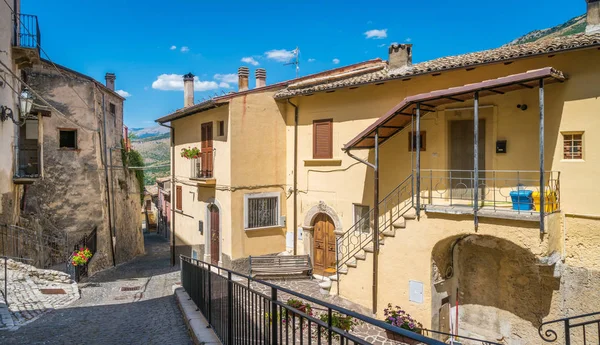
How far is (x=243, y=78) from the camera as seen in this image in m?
18.6

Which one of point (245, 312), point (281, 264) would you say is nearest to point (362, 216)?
point (281, 264)

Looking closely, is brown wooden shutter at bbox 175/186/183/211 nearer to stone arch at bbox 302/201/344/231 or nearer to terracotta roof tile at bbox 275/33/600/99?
stone arch at bbox 302/201/344/231

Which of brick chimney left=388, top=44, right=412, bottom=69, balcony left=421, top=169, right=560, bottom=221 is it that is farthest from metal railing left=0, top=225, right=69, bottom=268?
brick chimney left=388, top=44, right=412, bottom=69

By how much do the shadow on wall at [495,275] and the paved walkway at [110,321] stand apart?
6.61m

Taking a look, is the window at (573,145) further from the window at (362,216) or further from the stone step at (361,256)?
the window at (362,216)

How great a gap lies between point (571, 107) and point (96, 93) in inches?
827

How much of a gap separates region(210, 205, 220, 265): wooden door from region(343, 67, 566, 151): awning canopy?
700cm

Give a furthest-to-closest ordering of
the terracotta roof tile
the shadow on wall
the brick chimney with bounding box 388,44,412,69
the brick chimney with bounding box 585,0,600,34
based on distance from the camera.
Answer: the brick chimney with bounding box 388,44,412,69 < the shadow on wall < the brick chimney with bounding box 585,0,600,34 < the terracotta roof tile

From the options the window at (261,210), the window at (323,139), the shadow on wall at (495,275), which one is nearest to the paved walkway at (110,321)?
the window at (261,210)

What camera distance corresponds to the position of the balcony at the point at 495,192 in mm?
9047

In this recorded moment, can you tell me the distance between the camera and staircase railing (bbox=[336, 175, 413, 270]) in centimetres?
1215

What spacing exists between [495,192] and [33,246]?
55.9ft

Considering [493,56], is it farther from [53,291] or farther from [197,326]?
[53,291]

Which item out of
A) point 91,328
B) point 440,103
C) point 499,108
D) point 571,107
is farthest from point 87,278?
point 571,107
